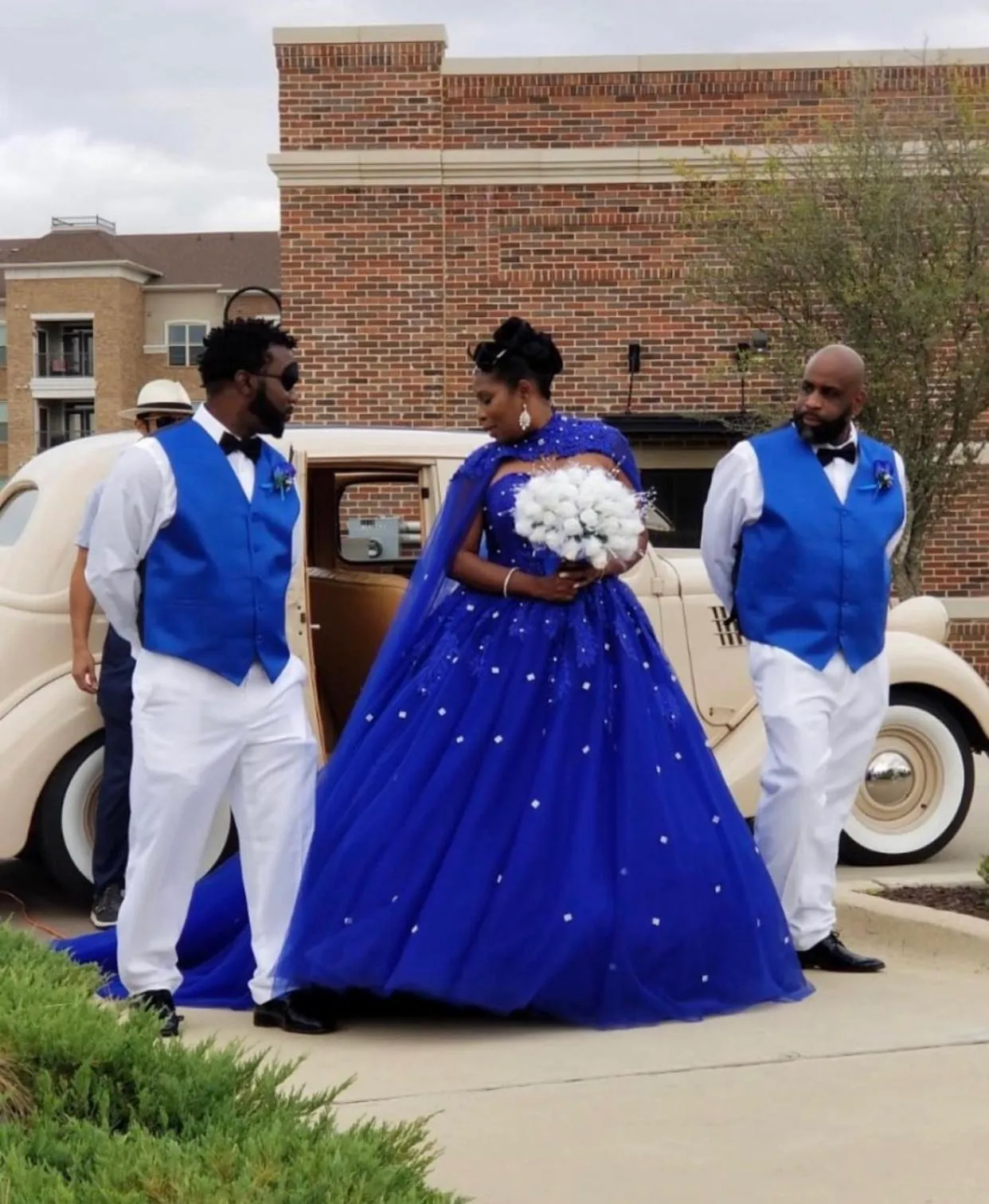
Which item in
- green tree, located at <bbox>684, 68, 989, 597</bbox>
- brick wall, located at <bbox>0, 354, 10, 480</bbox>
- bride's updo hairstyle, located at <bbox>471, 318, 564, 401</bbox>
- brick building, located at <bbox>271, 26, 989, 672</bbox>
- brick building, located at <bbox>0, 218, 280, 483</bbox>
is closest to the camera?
bride's updo hairstyle, located at <bbox>471, 318, 564, 401</bbox>

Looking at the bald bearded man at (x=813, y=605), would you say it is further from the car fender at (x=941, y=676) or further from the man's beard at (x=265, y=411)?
the car fender at (x=941, y=676)

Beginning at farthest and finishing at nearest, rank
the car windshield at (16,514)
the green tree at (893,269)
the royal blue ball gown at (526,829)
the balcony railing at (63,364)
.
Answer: the balcony railing at (63,364) → the green tree at (893,269) → the car windshield at (16,514) → the royal blue ball gown at (526,829)

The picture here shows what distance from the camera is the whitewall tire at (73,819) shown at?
7.03 metres

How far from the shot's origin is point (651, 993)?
16.7 ft

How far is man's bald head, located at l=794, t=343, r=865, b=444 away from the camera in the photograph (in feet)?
18.9

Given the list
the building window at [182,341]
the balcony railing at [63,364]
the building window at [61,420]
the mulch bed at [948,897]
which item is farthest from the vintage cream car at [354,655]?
the building window at [61,420]

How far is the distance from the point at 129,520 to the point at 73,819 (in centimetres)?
249

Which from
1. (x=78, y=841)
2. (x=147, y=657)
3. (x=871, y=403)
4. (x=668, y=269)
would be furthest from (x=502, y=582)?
(x=668, y=269)

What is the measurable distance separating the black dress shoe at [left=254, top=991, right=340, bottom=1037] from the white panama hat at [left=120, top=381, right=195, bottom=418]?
278cm

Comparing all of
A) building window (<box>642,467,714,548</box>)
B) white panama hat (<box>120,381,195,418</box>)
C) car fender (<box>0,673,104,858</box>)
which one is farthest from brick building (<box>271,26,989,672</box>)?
car fender (<box>0,673,104,858</box>)

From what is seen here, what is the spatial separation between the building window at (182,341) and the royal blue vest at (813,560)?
63050 mm

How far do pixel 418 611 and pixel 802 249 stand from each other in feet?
38.1

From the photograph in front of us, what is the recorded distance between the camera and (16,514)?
24.8 ft

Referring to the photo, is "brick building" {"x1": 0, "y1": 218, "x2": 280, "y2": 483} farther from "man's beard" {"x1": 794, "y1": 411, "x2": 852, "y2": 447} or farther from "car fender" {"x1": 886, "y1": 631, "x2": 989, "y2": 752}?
"man's beard" {"x1": 794, "y1": 411, "x2": 852, "y2": 447}
